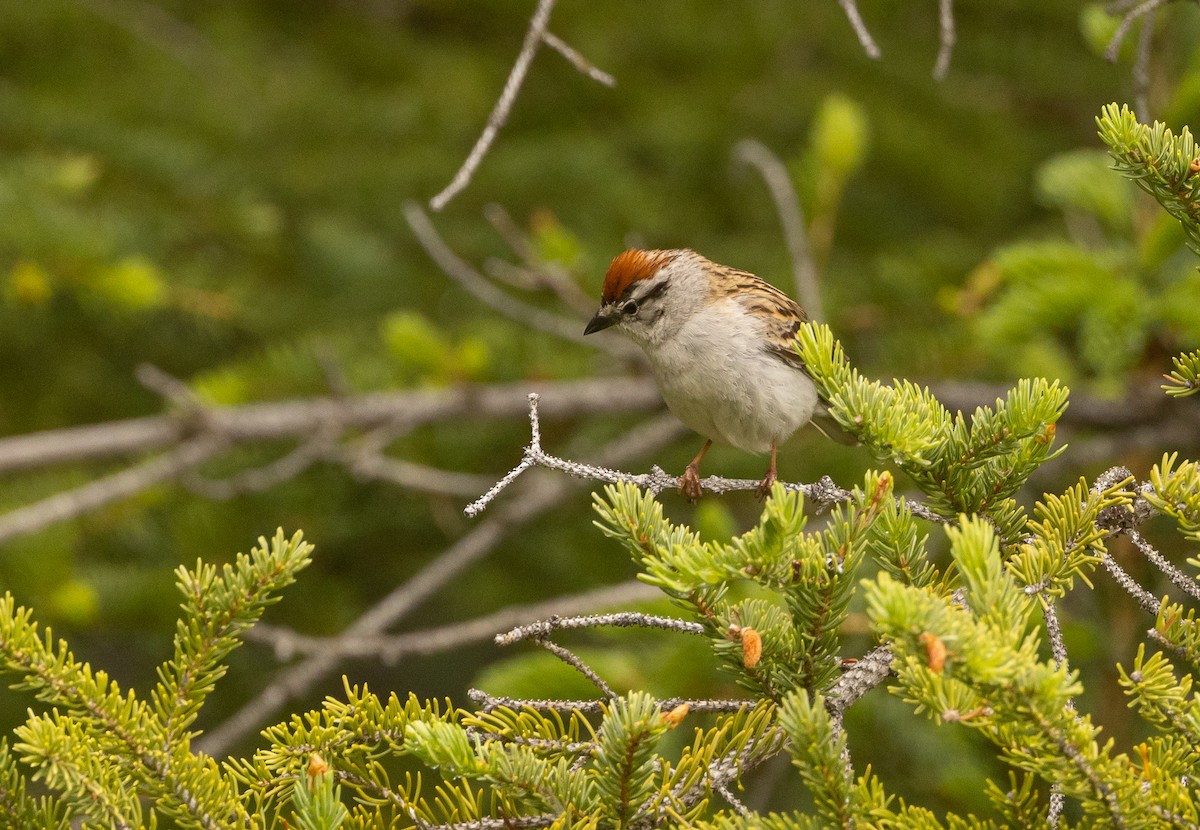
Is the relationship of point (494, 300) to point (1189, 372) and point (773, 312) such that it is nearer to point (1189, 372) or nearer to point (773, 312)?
point (773, 312)

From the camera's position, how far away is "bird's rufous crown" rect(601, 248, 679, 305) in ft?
10.1

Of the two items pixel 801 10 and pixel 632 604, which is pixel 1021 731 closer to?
pixel 632 604

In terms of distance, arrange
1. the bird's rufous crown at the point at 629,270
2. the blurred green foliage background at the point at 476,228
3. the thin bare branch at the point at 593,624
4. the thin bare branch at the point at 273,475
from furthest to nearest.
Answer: the thin bare branch at the point at 273,475 → the blurred green foliage background at the point at 476,228 → the bird's rufous crown at the point at 629,270 → the thin bare branch at the point at 593,624

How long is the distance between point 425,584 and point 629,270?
3.74ft

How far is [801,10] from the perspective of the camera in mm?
4980

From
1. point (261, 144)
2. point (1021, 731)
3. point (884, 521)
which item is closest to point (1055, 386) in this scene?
point (884, 521)

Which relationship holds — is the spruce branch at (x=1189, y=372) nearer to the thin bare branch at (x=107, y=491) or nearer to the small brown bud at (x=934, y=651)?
the small brown bud at (x=934, y=651)

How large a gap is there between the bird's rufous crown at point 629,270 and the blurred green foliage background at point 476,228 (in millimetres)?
692

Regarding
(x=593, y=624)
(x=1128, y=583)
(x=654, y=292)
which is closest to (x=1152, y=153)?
(x=1128, y=583)

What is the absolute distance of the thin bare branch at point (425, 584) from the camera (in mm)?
3109

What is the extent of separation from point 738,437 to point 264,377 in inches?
69.8

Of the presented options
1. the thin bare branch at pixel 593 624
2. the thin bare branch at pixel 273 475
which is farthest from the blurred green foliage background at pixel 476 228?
the thin bare branch at pixel 593 624

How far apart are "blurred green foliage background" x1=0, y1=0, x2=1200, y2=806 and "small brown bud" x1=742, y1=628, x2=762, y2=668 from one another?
1290 mm

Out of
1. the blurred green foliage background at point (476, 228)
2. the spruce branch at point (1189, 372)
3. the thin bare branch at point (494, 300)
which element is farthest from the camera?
the thin bare branch at point (494, 300)
